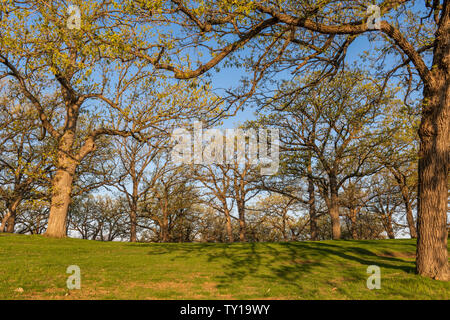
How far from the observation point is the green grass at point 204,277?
6.46 m

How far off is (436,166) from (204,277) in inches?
293

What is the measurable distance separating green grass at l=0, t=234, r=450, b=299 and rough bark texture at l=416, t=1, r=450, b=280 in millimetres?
711

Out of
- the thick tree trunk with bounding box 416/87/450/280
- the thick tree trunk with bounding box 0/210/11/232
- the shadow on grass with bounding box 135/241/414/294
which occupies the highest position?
the thick tree trunk with bounding box 416/87/450/280

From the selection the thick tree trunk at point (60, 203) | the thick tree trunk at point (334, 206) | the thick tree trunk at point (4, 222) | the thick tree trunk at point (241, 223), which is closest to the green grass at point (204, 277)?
the thick tree trunk at point (60, 203)

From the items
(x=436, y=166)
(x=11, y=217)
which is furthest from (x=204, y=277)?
(x=11, y=217)

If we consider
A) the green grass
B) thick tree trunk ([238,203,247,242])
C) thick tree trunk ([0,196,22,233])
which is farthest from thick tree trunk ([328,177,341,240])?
thick tree trunk ([0,196,22,233])

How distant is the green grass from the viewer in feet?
21.2

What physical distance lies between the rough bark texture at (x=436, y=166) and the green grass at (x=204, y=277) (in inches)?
28.0

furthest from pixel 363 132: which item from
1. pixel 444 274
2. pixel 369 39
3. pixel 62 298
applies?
pixel 62 298

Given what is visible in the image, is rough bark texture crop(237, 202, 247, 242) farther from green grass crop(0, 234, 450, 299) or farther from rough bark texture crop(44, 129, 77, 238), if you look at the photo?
rough bark texture crop(44, 129, 77, 238)

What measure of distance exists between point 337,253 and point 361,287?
275 inches

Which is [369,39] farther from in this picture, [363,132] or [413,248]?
[363,132]

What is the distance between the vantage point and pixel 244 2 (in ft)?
23.6

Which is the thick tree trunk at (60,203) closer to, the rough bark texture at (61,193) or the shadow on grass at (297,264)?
the rough bark texture at (61,193)
